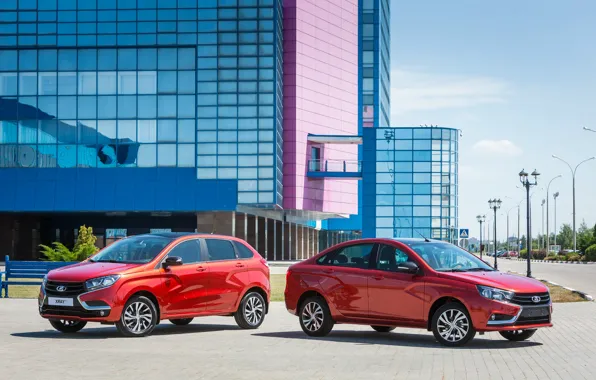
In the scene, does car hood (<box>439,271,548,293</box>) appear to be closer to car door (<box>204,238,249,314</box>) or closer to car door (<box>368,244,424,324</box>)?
car door (<box>368,244,424,324</box>)

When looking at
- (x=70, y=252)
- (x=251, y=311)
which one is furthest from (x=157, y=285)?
(x=70, y=252)

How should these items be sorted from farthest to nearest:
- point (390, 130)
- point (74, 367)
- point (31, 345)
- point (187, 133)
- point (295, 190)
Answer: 1. point (390, 130)
2. point (295, 190)
3. point (187, 133)
4. point (31, 345)
5. point (74, 367)

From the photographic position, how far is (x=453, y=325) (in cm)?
1511

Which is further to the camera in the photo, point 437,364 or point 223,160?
point 223,160

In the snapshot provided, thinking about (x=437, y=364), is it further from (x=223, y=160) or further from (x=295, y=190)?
(x=295, y=190)

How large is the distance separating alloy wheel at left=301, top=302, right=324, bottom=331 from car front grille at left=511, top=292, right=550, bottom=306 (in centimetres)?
336

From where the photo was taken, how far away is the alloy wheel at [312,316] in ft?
54.9

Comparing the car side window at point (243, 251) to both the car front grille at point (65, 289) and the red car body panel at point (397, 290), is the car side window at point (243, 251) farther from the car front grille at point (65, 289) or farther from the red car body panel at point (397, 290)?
the car front grille at point (65, 289)

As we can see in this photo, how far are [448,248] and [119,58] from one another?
194ft

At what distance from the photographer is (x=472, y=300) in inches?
588

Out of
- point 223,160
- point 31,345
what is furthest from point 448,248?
point 223,160

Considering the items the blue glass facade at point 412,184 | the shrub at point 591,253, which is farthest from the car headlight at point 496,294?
the shrub at point 591,253

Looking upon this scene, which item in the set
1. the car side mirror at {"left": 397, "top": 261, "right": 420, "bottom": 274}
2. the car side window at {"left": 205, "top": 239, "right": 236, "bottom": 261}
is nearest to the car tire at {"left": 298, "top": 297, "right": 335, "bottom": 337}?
the car side mirror at {"left": 397, "top": 261, "right": 420, "bottom": 274}

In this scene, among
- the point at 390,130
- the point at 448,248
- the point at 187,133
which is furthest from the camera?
the point at 390,130
